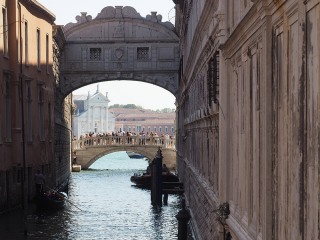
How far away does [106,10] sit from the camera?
102 feet

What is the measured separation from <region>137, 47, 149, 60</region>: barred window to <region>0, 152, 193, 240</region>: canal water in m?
7.39

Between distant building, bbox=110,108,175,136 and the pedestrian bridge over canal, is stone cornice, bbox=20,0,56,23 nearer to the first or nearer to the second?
the pedestrian bridge over canal

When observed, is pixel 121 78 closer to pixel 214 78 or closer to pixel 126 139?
pixel 126 139

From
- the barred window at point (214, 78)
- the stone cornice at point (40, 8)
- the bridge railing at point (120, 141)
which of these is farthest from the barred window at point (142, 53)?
the barred window at point (214, 78)

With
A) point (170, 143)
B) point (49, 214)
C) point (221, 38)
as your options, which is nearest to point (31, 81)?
point (49, 214)

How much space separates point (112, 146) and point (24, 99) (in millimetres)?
23348

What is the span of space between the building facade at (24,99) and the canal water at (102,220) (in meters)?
1.02

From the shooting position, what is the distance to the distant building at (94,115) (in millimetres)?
101812

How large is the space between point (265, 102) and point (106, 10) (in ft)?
91.1

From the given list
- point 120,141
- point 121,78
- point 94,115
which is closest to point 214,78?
point 121,78

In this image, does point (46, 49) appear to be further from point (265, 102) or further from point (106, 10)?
point (265, 102)

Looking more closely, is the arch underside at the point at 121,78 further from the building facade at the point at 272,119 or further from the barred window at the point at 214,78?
the building facade at the point at 272,119

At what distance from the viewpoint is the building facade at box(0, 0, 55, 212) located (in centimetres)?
1855

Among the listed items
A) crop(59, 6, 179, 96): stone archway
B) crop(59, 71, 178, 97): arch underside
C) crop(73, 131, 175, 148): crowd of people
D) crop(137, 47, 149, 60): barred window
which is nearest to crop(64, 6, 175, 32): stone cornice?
crop(59, 6, 179, 96): stone archway
